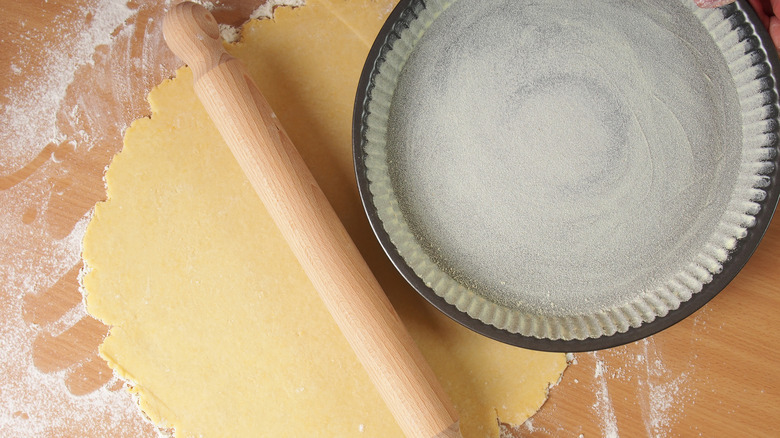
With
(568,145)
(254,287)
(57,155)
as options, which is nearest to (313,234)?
(254,287)

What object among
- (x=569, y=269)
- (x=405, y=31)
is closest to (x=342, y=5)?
(x=405, y=31)

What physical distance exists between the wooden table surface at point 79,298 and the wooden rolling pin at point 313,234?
176 mm

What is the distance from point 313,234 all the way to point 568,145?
1.24ft

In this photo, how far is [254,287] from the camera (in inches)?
31.6

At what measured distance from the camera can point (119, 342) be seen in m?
0.82

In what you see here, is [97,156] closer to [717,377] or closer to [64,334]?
[64,334]

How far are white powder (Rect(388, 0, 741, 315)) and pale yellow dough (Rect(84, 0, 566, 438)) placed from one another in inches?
5.5

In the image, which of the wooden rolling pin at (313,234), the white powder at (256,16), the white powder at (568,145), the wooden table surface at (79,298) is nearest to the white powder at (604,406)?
the wooden table surface at (79,298)

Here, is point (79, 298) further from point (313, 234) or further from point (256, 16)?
point (256, 16)

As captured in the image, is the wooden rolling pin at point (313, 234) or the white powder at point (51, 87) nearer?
the wooden rolling pin at point (313, 234)

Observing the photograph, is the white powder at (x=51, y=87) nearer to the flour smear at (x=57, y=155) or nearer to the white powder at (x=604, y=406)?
the flour smear at (x=57, y=155)

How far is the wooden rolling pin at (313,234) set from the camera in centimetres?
69

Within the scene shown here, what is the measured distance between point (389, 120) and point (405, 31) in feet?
0.42

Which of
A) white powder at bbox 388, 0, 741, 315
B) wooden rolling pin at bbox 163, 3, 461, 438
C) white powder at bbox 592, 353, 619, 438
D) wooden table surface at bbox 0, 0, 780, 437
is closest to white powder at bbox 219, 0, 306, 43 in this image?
wooden table surface at bbox 0, 0, 780, 437
